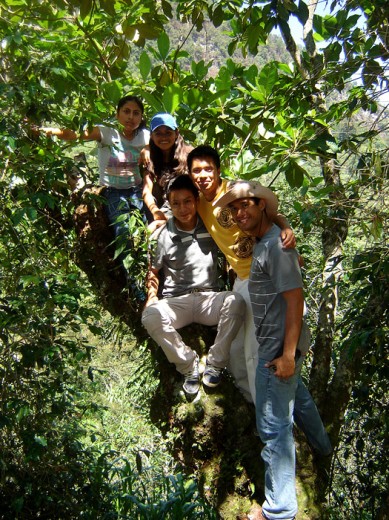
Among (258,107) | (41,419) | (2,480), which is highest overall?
(258,107)

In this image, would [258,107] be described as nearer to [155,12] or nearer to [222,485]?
[155,12]

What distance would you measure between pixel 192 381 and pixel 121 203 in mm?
1085

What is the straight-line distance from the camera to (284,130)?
10.5ft

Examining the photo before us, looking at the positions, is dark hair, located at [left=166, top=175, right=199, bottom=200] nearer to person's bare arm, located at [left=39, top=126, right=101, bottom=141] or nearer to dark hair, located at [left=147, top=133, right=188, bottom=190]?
dark hair, located at [left=147, top=133, right=188, bottom=190]

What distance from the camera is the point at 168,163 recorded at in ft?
10.8

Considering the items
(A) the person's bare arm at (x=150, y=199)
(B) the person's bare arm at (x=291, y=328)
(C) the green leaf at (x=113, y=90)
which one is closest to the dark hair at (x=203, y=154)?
(A) the person's bare arm at (x=150, y=199)

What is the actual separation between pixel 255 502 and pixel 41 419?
132 centimetres

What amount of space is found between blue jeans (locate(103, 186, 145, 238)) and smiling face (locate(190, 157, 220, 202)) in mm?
487

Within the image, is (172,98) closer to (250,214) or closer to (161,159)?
(161,159)

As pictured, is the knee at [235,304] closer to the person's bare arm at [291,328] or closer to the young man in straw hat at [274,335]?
the young man in straw hat at [274,335]

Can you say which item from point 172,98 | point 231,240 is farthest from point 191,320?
point 172,98

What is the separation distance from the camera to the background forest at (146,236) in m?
2.80

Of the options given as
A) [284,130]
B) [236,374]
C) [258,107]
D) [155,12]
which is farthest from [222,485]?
[155,12]

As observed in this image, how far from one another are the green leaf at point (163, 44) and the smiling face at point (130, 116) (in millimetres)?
490
